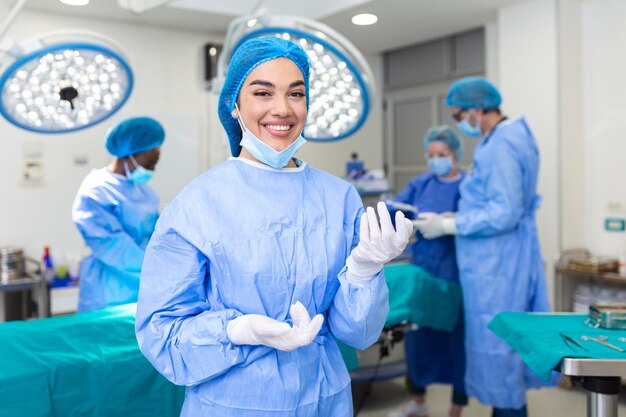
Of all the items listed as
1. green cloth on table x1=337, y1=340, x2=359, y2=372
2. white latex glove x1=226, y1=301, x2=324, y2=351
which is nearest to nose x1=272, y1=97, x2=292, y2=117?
white latex glove x1=226, y1=301, x2=324, y2=351

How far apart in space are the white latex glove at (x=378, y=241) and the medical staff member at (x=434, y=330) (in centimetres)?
187

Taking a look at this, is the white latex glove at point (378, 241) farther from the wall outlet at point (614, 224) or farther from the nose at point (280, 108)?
the wall outlet at point (614, 224)

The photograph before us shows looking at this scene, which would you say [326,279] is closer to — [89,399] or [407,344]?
[89,399]

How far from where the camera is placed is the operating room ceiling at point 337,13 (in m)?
3.74

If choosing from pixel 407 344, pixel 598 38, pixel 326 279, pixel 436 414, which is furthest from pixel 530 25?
pixel 326 279

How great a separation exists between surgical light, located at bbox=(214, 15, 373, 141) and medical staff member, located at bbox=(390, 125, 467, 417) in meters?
1.05

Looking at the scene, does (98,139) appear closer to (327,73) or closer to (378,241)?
(327,73)

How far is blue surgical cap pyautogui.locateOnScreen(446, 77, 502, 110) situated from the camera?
8.91ft

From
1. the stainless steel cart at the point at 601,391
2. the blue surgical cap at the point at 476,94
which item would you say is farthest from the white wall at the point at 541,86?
the stainless steel cart at the point at 601,391

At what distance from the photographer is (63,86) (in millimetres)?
1949

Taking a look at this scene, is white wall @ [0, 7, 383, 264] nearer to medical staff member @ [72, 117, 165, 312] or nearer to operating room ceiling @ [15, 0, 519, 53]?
operating room ceiling @ [15, 0, 519, 53]

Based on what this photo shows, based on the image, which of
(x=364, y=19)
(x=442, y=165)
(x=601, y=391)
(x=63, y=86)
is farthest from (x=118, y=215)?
(x=364, y=19)

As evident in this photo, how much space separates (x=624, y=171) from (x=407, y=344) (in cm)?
162

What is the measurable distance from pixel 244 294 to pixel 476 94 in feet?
6.06
